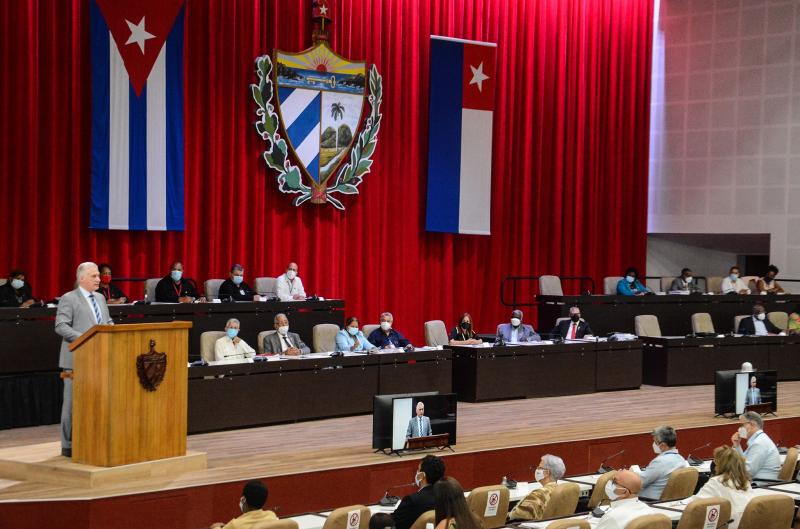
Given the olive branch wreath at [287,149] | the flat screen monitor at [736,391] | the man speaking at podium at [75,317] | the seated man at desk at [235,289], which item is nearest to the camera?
the man speaking at podium at [75,317]

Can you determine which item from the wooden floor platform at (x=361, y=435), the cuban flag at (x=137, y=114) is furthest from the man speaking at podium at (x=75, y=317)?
the cuban flag at (x=137, y=114)

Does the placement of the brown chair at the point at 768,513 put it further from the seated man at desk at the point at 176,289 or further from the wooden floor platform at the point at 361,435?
the seated man at desk at the point at 176,289

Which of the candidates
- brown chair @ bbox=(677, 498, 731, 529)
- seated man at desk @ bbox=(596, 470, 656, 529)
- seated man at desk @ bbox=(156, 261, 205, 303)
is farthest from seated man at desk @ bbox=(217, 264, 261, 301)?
brown chair @ bbox=(677, 498, 731, 529)

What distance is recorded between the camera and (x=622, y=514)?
206 inches

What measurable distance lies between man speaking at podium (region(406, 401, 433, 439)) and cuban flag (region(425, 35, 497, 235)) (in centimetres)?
718

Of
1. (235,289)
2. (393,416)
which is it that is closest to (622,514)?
(393,416)

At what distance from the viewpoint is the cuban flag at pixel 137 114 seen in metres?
11.6

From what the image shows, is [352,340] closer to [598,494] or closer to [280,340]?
[280,340]

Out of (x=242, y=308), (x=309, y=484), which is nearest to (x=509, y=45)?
(x=242, y=308)

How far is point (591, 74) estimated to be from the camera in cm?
1656

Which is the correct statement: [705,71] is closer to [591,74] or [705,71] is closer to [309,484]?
Answer: [591,74]

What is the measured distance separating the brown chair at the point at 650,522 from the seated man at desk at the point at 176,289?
6609 millimetres

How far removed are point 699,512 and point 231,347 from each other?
198 inches

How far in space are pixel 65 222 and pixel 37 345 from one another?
9.21ft
